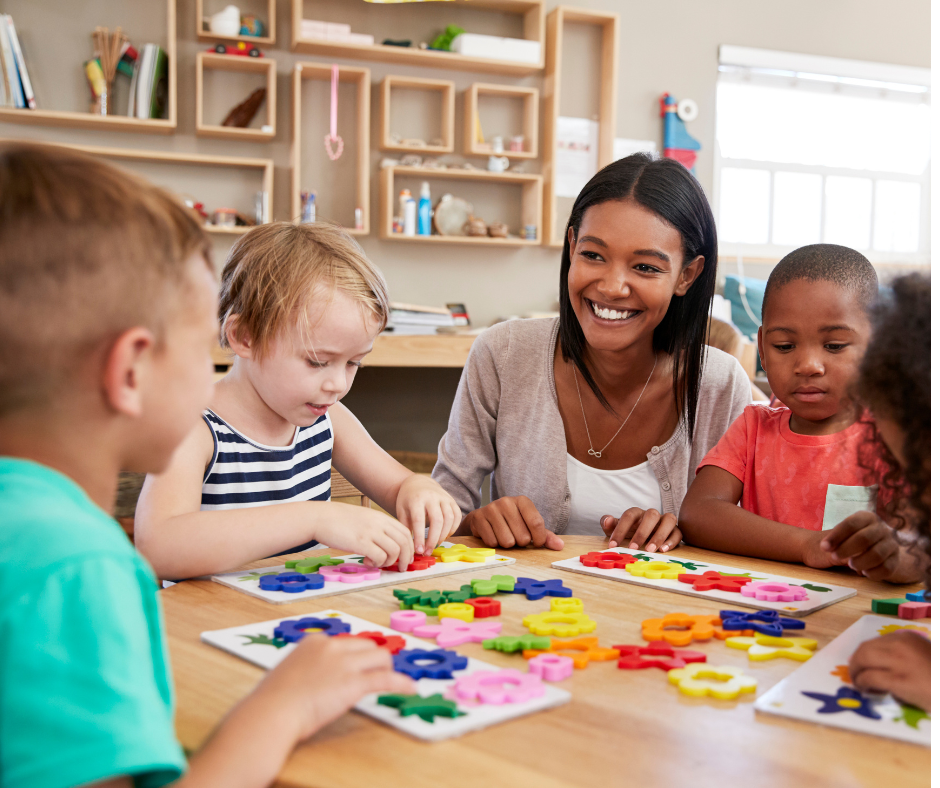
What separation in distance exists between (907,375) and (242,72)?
140 inches

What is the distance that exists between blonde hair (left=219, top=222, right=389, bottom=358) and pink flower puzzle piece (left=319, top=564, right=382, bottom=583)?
1.24 feet

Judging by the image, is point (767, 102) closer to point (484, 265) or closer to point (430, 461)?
point (484, 265)

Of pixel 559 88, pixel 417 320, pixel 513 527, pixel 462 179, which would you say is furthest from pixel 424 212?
pixel 513 527

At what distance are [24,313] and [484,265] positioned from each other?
3.64 meters

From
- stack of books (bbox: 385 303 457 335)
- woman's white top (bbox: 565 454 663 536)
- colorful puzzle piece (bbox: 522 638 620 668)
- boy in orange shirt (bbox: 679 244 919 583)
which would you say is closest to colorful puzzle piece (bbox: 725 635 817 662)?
colorful puzzle piece (bbox: 522 638 620 668)

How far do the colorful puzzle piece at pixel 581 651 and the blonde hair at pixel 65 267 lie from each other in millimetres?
418

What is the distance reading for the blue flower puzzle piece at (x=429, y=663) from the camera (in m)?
0.65

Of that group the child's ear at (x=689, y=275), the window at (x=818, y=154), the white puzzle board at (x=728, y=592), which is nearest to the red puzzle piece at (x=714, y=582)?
the white puzzle board at (x=728, y=592)

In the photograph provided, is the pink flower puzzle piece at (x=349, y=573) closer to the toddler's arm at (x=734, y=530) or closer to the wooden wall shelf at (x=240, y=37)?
the toddler's arm at (x=734, y=530)

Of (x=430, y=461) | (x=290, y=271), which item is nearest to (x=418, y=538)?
(x=290, y=271)

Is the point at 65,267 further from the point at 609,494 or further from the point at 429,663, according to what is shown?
the point at 609,494

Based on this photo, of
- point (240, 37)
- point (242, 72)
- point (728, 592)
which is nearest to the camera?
point (728, 592)

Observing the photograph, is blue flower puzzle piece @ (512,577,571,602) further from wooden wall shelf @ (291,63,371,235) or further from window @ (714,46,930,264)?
window @ (714,46,930,264)

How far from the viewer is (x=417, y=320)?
140 inches
